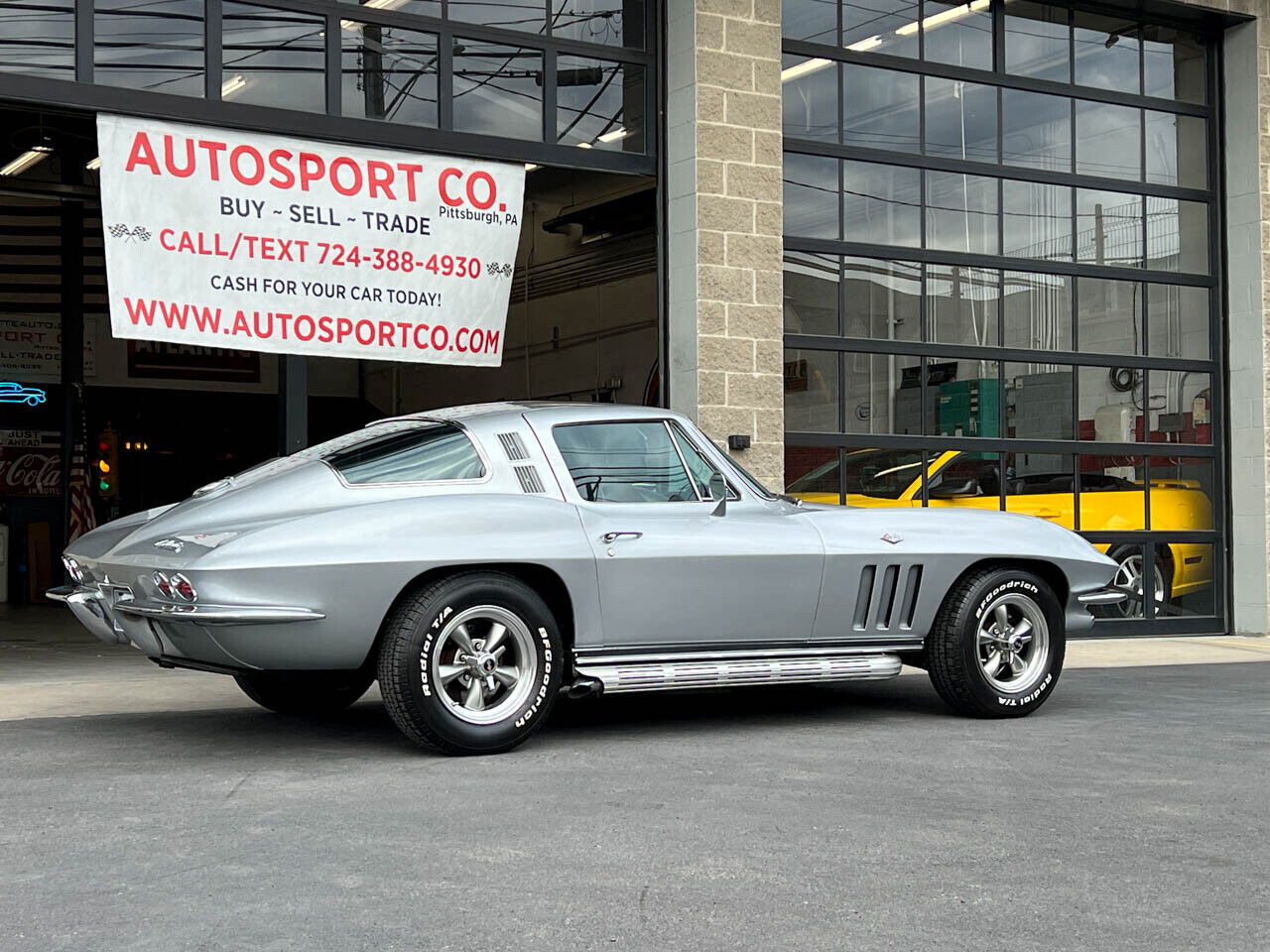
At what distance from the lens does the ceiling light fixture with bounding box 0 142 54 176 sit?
1783 centimetres

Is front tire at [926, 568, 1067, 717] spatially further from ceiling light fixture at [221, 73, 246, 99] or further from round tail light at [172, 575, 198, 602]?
ceiling light fixture at [221, 73, 246, 99]

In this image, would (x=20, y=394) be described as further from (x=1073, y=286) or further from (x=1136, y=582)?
(x=1136, y=582)

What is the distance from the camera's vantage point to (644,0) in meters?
11.4

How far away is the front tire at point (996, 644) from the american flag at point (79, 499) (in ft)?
52.6

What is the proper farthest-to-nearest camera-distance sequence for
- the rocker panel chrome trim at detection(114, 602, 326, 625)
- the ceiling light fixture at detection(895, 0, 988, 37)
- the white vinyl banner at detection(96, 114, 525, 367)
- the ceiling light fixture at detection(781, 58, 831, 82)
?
the ceiling light fixture at detection(895, 0, 988, 37) < the ceiling light fixture at detection(781, 58, 831, 82) < the white vinyl banner at detection(96, 114, 525, 367) < the rocker panel chrome trim at detection(114, 602, 326, 625)

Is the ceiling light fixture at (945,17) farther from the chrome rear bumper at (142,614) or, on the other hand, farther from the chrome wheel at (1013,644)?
the chrome rear bumper at (142,614)

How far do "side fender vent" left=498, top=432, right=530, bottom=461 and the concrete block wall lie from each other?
14.8ft

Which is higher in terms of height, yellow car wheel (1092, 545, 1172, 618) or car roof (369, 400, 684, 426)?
car roof (369, 400, 684, 426)

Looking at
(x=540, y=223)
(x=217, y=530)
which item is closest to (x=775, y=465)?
(x=217, y=530)

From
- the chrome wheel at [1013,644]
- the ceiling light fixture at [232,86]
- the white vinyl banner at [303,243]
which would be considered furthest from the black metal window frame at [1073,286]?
the chrome wheel at [1013,644]

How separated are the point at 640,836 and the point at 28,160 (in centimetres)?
1624

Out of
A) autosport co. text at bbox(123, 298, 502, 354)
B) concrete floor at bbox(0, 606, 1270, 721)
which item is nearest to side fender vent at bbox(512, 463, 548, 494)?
concrete floor at bbox(0, 606, 1270, 721)

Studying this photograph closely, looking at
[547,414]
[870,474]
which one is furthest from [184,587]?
[870,474]

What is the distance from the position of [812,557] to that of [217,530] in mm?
2590
